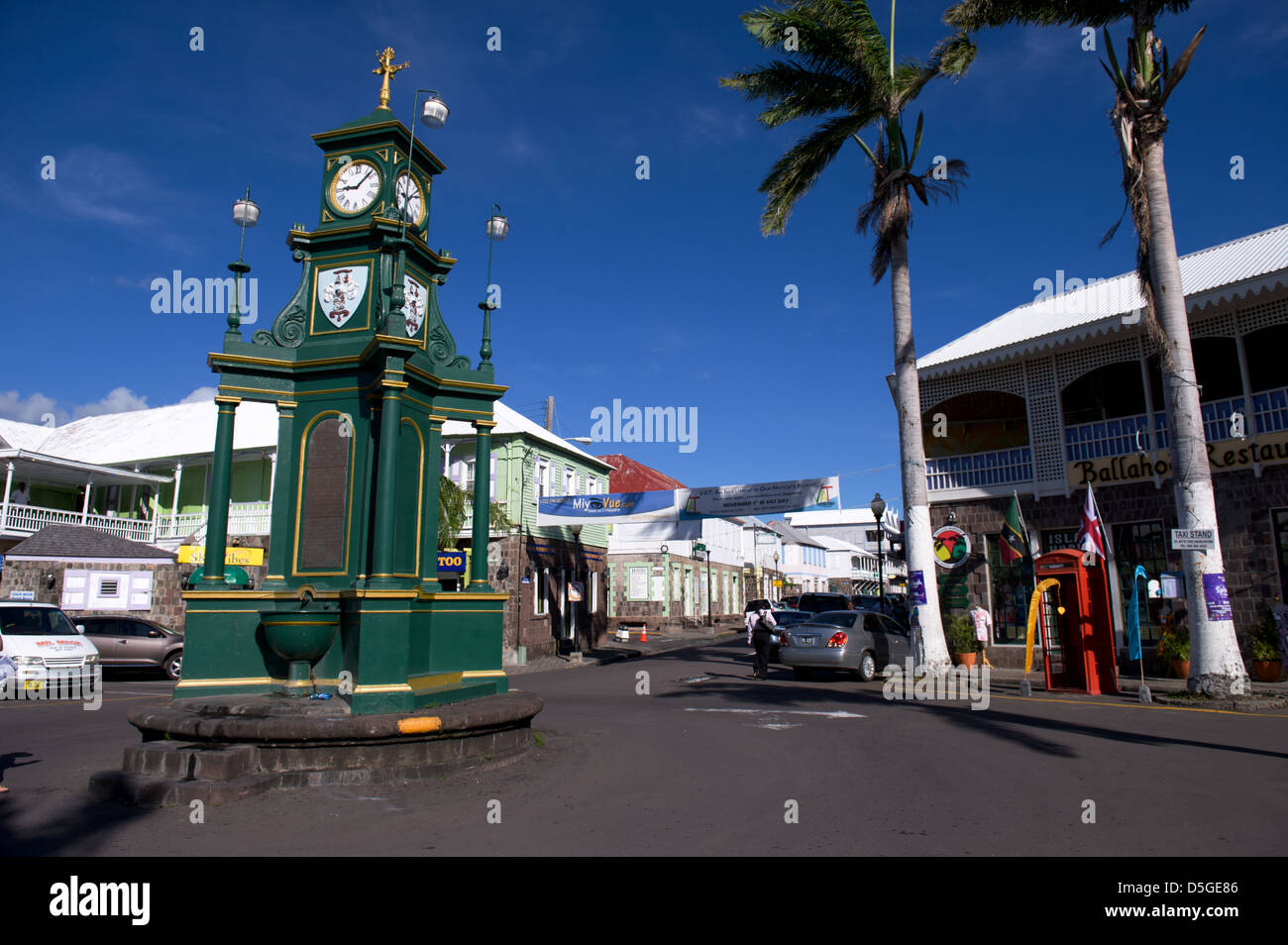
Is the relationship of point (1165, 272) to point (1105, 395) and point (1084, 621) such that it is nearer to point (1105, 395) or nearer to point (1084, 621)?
point (1084, 621)

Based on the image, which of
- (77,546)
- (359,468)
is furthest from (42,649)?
(77,546)

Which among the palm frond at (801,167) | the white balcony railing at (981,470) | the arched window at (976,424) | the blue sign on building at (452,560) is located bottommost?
the blue sign on building at (452,560)

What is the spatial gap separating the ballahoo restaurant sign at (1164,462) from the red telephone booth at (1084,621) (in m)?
2.91

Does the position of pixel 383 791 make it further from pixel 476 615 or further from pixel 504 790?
pixel 476 615

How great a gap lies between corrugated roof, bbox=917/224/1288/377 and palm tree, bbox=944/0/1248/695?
342 centimetres

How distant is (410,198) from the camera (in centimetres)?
1002

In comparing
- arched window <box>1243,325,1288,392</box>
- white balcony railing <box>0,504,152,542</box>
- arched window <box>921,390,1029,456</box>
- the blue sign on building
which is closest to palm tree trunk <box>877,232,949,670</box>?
arched window <box>921,390,1029,456</box>

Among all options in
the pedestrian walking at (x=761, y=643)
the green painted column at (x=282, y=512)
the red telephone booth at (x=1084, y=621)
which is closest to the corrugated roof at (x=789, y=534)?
the pedestrian walking at (x=761, y=643)

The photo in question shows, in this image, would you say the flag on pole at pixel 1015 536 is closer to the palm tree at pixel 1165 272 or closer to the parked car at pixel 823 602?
the palm tree at pixel 1165 272

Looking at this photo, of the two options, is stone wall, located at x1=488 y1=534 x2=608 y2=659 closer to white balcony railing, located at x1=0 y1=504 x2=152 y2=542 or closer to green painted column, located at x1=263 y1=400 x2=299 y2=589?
white balcony railing, located at x1=0 y1=504 x2=152 y2=542

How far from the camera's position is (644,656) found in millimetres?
27359

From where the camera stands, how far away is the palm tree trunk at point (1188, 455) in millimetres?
12477
